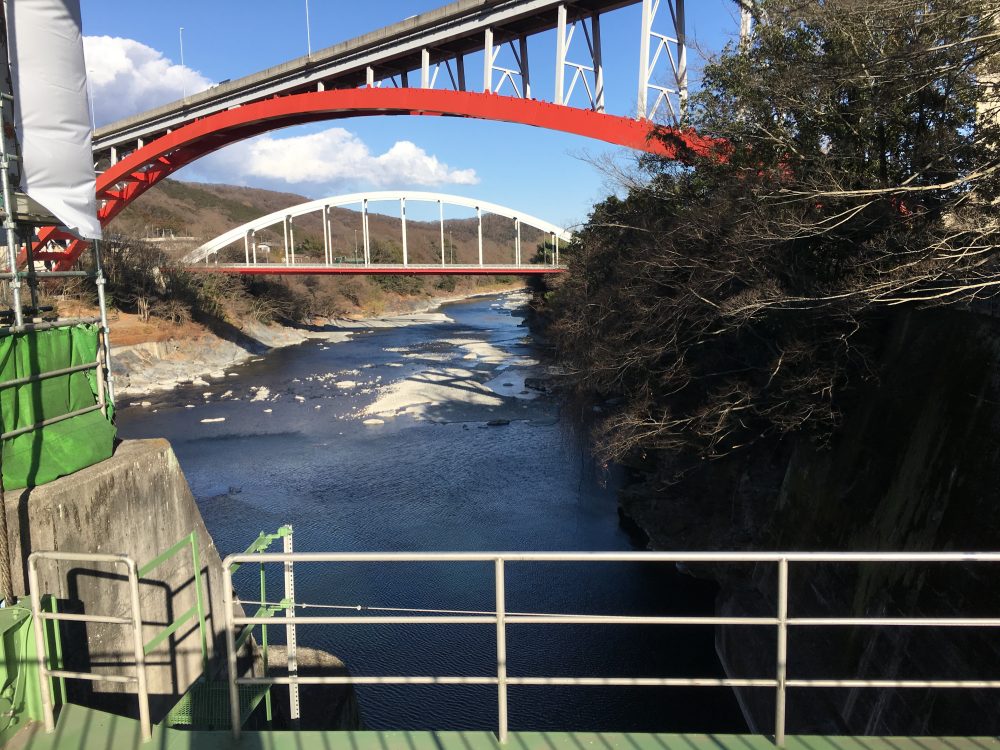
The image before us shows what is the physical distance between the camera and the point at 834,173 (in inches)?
308

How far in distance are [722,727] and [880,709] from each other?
2691 millimetres

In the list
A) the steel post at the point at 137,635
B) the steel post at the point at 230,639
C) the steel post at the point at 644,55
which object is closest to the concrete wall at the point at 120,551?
the steel post at the point at 137,635

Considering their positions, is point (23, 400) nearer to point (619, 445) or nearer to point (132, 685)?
point (132, 685)

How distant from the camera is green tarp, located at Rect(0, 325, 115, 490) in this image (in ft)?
12.8

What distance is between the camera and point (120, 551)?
4277 mm

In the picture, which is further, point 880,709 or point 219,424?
point 219,424

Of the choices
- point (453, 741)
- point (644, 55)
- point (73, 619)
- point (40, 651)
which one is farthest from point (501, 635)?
point (644, 55)

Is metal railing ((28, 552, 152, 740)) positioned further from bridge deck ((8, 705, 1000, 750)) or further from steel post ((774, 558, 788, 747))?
steel post ((774, 558, 788, 747))

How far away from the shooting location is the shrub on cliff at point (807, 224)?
269 inches

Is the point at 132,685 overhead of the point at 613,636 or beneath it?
overhead

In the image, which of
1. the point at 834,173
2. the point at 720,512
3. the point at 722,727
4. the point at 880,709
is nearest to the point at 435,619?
the point at 880,709

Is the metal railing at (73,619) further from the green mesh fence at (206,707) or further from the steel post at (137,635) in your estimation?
the green mesh fence at (206,707)

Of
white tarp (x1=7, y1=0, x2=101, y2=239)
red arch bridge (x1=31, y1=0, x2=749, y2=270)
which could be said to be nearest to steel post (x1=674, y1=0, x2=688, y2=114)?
red arch bridge (x1=31, y1=0, x2=749, y2=270)

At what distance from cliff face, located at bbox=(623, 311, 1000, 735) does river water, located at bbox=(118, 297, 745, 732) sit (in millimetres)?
1298
